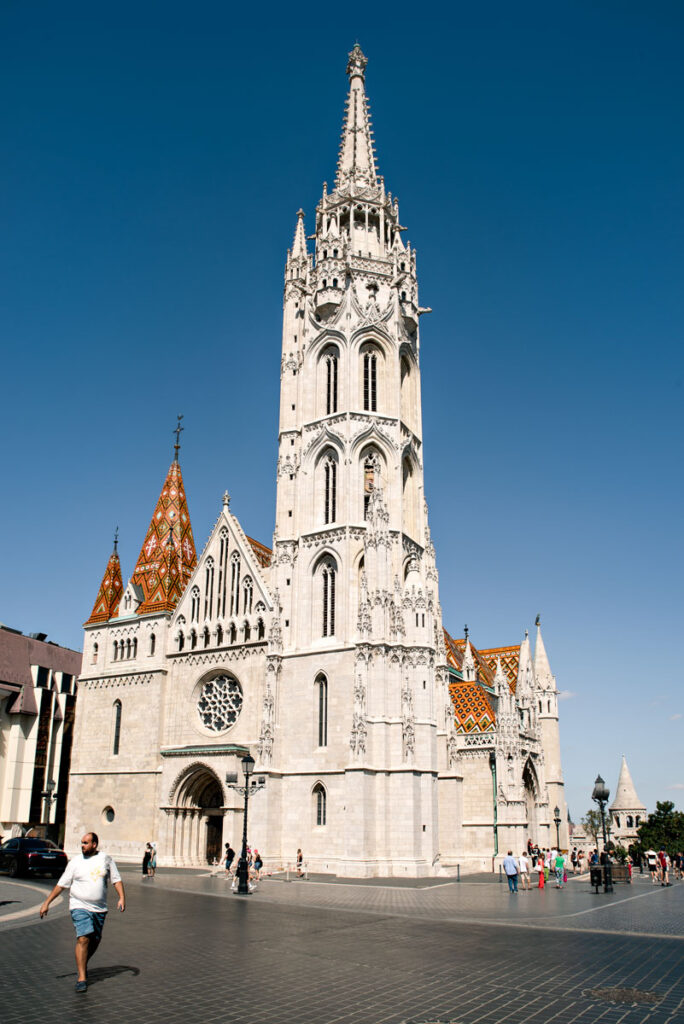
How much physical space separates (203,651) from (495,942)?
28.8 m

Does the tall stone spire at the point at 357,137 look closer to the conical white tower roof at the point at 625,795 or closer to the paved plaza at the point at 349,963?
the paved plaza at the point at 349,963

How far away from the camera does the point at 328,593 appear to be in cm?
3912

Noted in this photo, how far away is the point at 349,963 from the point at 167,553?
36.3 metres

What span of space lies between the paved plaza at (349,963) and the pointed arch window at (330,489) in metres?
21.7

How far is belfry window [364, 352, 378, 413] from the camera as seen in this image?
4250 centimetres

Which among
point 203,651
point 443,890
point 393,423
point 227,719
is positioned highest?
point 393,423

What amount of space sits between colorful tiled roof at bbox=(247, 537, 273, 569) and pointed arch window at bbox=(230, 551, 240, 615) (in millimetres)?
1634

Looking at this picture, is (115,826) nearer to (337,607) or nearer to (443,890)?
(337,607)

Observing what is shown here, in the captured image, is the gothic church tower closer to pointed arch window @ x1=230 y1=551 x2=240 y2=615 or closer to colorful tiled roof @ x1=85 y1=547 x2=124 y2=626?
pointed arch window @ x1=230 y1=551 x2=240 y2=615

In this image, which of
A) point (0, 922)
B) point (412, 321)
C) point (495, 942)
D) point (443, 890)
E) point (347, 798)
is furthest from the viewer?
point (412, 321)

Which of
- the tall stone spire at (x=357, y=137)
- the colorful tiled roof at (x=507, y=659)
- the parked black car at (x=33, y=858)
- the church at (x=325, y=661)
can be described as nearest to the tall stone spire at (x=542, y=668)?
the colorful tiled roof at (x=507, y=659)

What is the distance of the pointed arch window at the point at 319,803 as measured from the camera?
117 feet

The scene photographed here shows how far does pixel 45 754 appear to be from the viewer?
4897 centimetres

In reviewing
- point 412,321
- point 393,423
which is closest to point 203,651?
point 393,423
